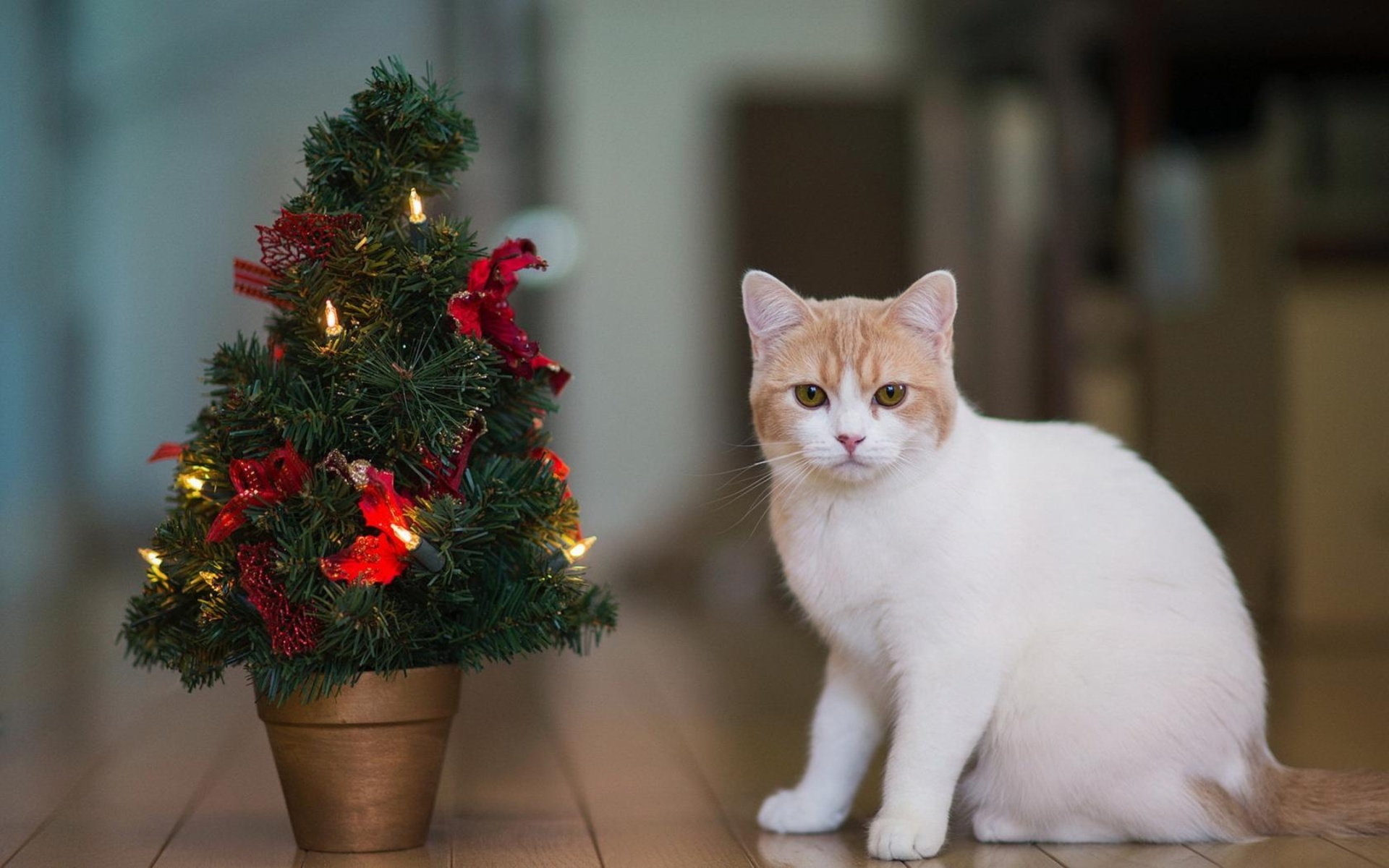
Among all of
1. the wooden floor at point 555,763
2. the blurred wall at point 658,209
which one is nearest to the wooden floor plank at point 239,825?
the wooden floor at point 555,763

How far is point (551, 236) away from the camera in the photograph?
522 cm

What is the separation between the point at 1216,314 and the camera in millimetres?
3729

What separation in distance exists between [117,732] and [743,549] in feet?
9.31

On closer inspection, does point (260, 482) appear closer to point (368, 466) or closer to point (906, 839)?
point (368, 466)

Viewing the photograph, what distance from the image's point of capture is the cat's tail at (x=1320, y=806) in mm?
1470

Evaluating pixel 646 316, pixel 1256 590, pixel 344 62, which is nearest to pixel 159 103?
pixel 344 62

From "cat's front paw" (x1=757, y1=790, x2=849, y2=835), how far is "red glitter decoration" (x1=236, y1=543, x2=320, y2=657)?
576 mm

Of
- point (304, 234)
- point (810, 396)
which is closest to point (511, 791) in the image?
point (810, 396)

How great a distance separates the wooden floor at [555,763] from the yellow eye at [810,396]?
493 mm

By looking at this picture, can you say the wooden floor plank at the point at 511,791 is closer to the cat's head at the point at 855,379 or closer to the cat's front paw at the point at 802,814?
the cat's front paw at the point at 802,814

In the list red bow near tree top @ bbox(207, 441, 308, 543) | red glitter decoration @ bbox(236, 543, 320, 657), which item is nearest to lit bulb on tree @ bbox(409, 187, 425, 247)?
red bow near tree top @ bbox(207, 441, 308, 543)

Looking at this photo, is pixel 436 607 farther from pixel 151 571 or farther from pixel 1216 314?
pixel 1216 314

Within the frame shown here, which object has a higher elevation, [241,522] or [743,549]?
[241,522]

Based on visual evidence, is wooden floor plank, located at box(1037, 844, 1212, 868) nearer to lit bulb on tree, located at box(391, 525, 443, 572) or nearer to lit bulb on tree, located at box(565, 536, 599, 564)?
lit bulb on tree, located at box(565, 536, 599, 564)
